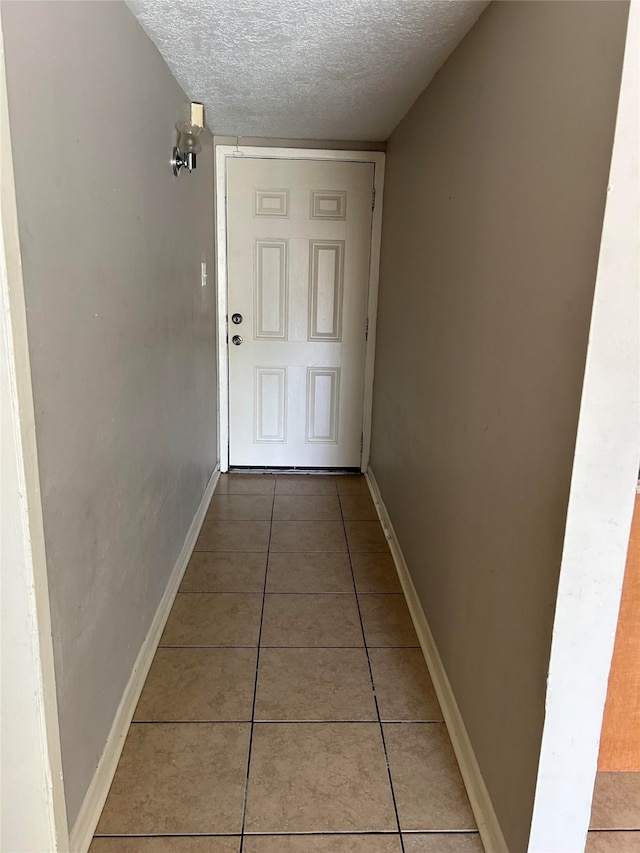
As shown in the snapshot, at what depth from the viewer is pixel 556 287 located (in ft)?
3.73

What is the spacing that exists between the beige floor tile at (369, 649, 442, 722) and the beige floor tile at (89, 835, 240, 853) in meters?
0.59

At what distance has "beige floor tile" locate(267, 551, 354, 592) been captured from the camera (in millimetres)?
2508

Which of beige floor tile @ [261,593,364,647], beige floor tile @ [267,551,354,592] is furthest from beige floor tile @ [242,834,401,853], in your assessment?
beige floor tile @ [267,551,354,592]

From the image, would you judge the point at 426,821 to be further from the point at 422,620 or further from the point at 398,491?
the point at 398,491

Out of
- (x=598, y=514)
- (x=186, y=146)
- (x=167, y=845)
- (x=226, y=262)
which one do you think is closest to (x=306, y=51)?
(x=186, y=146)

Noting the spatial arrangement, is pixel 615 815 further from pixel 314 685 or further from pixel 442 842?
pixel 314 685

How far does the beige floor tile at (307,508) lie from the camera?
3.22 metres

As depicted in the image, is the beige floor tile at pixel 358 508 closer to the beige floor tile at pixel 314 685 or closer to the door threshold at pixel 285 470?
the door threshold at pixel 285 470

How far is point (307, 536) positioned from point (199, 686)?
46.2 inches

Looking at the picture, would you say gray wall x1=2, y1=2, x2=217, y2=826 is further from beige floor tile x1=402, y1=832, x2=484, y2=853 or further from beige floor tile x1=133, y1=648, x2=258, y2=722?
beige floor tile x1=402, y1=832, x2=484, y2=853

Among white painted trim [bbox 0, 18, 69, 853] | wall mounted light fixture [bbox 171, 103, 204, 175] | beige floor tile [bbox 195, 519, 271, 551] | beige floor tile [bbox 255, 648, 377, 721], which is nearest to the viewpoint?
white painted trim [bbox 0, 18, 69, 853]

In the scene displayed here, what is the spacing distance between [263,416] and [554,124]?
9.36 ft

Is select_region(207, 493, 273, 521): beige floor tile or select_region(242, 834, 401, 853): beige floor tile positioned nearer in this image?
select_region(242, 834, 401, 853): beige floor tile

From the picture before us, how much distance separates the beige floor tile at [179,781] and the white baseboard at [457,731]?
0.60 metres
